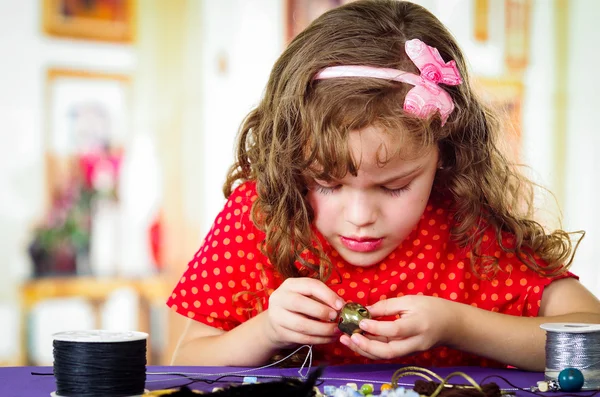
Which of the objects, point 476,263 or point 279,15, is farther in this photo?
point 279,15

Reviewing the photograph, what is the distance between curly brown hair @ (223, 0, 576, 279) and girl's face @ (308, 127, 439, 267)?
2 cm

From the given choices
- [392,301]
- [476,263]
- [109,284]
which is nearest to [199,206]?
[109,284]

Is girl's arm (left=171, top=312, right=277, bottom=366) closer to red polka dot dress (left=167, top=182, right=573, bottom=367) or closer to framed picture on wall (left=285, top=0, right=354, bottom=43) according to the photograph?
red polka dot dress (left=167, top=182, right=573, bottom=367)

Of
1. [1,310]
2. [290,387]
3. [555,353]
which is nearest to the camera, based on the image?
[290,387]

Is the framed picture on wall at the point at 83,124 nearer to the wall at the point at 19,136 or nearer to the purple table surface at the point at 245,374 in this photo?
the wall at the point at 19,136

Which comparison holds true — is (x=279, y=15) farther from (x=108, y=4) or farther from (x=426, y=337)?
(x=426, y=337)

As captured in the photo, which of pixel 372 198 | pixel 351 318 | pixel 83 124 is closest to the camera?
pixel 351 318

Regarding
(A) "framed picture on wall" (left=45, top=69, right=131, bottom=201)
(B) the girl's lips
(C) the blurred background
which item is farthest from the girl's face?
(A) "framed picture on wall" (left=45, top=69, right=131, bottom=201)

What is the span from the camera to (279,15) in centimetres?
427

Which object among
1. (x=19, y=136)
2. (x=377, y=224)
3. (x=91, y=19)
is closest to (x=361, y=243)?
(x=377, y=224)

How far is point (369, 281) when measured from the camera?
139 centimetres

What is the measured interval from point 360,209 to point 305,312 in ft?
0.56

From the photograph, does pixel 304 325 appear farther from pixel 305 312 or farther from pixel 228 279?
pixel 228 279

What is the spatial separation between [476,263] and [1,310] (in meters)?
3.19
